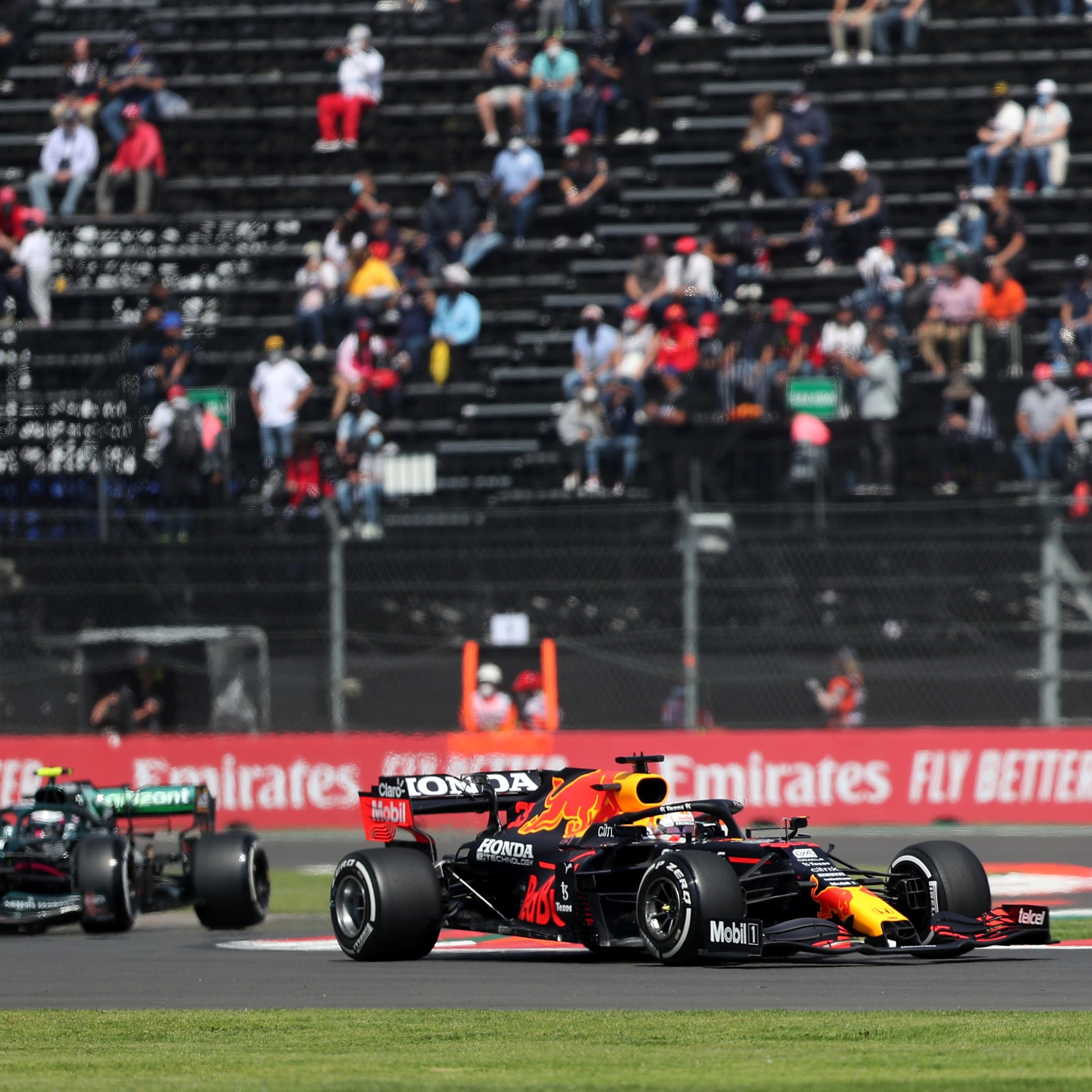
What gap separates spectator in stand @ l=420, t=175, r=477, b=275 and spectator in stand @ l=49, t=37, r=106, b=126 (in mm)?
5394

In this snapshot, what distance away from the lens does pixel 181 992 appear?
10109 millimetres

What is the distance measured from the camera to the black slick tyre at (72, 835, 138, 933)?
44.3ft

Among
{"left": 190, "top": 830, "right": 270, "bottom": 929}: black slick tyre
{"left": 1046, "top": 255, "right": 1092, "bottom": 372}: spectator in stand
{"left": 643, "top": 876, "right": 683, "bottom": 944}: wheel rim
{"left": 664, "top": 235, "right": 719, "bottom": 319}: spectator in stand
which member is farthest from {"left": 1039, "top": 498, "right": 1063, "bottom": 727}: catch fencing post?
{"left": 643, "top": 876, "right": 683, "bottom": 944}: wheel rim

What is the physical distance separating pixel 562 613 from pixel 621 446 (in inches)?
94.0

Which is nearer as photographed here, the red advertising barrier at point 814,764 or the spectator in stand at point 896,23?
the red advertising barrier at point 814,764

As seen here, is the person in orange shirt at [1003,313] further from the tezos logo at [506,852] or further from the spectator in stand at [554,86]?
the tezos logo at [506,852]

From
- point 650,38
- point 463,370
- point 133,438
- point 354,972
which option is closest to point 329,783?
point 133,438

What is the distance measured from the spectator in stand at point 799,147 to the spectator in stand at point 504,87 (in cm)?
372

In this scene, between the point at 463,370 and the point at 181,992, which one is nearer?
the point at 181,992

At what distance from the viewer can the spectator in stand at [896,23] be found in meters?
28.0

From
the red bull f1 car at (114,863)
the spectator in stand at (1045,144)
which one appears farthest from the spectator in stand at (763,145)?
the red bull f1 car at (114,863)

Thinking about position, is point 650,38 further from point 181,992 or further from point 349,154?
point 181,992

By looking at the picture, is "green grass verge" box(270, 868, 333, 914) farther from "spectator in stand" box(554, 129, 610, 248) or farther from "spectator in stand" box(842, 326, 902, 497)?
"spectator in stand" box(554, 129, 610, 248)

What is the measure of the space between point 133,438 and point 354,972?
39.1 ft
